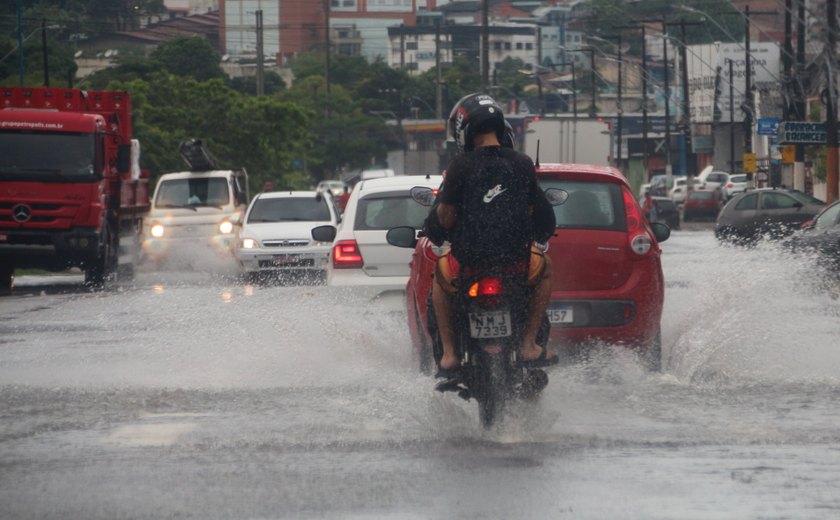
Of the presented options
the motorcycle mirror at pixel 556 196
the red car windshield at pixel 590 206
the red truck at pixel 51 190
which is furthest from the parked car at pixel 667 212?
the motorcycle mirror at pixel 556 196

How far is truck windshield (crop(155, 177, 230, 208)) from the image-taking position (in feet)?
103

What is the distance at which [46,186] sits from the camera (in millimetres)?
24875

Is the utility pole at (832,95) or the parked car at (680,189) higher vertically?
the utility pole at (832,95)

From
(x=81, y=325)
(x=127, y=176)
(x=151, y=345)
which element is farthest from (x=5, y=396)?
(x=127, y=176)

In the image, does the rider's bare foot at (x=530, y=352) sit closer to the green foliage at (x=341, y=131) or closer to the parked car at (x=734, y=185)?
the parked car at (x=734, y=185)

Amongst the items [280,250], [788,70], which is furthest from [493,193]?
[788,70]

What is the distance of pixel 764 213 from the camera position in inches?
1519

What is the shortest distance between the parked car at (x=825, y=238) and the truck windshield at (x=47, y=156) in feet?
35.2

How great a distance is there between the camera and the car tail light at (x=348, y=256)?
1548cm

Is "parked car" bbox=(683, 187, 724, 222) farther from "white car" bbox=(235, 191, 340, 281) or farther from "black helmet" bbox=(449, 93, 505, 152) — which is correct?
"black helmet" bbox=(449, 93, 505, 152)

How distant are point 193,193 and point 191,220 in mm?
1298

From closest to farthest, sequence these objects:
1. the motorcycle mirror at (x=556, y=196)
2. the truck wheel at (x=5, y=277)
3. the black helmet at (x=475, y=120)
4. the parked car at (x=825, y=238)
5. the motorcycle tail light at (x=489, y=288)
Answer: the motorcycle tail light at (x=489, y=288) < the black helmet at (x=475, y=120) < the motorcycle mirror at (x=556, y=196) < the parked car at (x=825, y=238) < the truck wheel at (x=5, y=277)

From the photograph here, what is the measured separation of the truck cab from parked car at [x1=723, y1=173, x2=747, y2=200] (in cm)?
3485

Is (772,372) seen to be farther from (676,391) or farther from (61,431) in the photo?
(61,431)
